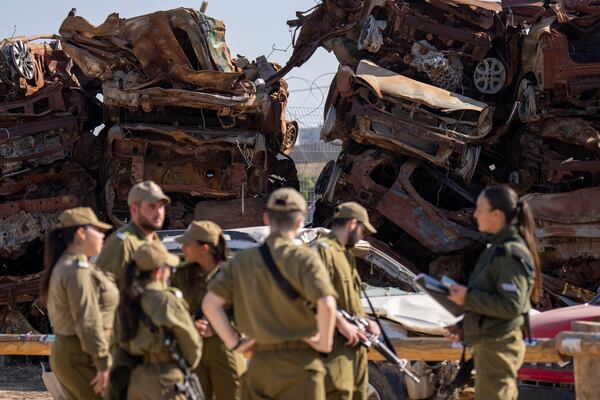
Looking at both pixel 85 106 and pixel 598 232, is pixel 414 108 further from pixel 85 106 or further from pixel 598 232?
pixel 85 106

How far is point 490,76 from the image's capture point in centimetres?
1705

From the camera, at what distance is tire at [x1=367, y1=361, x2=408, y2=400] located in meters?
9.45

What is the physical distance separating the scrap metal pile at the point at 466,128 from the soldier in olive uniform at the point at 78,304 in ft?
30.7

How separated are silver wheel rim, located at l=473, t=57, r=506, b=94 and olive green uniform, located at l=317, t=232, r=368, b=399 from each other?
998 centimetres

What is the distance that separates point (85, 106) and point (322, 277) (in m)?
11.9

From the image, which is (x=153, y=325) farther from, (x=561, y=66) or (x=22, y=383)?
(x=561, y=66)

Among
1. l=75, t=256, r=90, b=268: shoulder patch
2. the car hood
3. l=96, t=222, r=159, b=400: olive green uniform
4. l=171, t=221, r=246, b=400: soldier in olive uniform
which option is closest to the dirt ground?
the car hood

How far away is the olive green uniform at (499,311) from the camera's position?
21.3 ft

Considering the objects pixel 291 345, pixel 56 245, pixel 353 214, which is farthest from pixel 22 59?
pixel 291 345

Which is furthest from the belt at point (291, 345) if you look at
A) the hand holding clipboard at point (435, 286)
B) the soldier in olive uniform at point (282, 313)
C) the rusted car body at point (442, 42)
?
the rusted car body at point (442, 42)

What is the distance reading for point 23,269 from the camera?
17.4 metres

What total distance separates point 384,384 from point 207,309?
135 inches

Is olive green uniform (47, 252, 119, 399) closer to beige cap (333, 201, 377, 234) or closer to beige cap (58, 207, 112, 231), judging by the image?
beige cap (58, 207, 112, 231)

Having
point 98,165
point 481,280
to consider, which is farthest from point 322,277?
point 98,165
